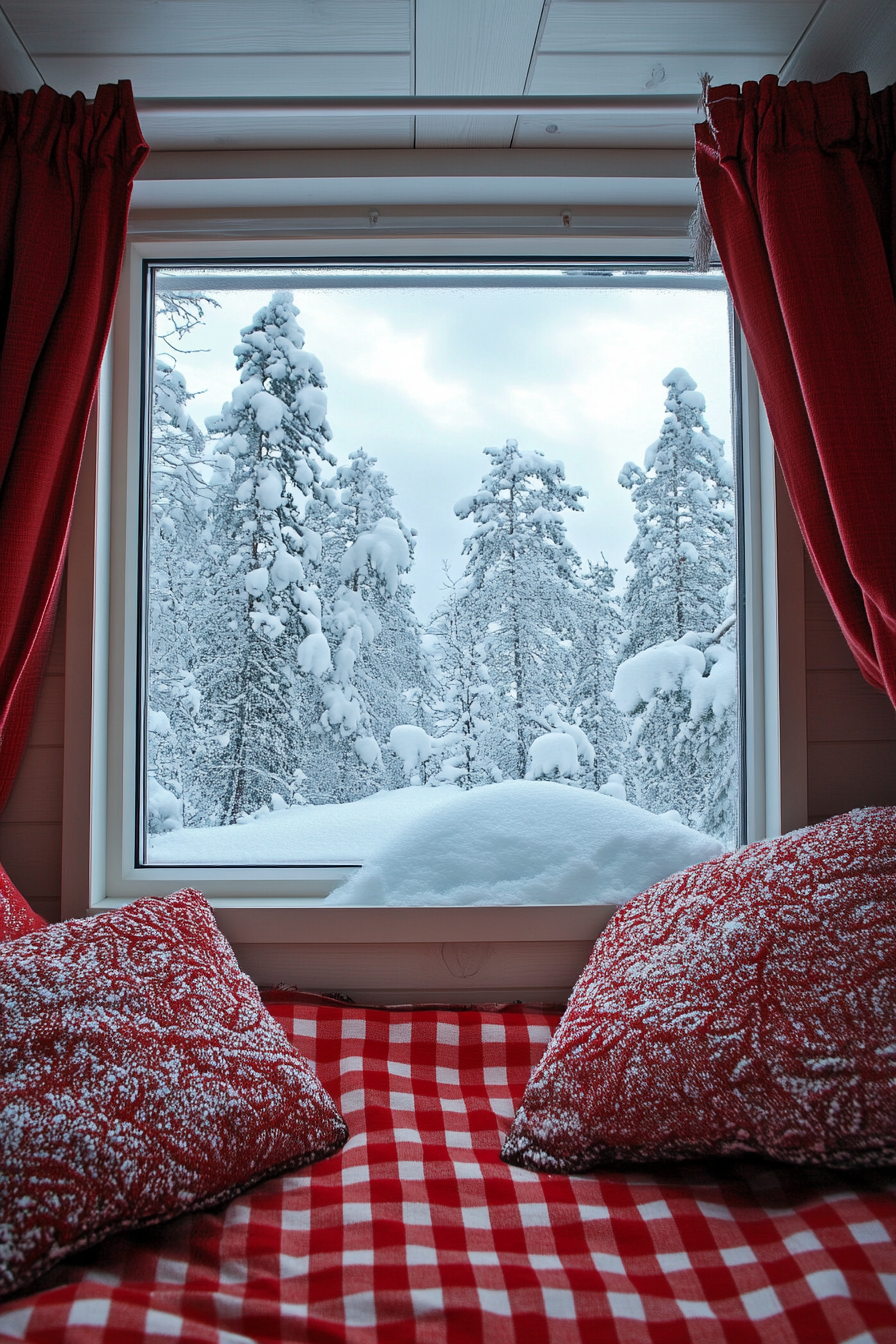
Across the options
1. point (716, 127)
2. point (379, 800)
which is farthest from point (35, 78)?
point (379, 800)

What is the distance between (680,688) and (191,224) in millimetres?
1246

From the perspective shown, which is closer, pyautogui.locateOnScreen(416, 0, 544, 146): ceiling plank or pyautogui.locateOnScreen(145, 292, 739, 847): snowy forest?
pyautogui.locateOnScreen(416, 0, 544, 146): ceiling plank

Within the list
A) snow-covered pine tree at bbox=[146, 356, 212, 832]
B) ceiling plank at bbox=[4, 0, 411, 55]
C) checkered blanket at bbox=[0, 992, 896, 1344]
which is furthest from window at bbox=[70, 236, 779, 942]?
checkered blanket at bbox=[0, 992, 896, 1344]

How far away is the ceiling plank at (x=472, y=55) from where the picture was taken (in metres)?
1.15

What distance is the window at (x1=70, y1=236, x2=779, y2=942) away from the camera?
1.45 m

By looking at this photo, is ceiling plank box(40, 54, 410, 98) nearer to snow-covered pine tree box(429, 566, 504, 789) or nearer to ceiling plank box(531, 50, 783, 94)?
ceiling plank box(531, 50, 783, 94)

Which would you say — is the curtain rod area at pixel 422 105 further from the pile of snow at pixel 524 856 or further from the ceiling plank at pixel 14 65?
the pile of snow at pixel 524 856

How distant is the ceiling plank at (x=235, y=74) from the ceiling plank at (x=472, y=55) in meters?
0.05

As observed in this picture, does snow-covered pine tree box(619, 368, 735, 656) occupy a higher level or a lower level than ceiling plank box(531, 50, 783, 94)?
lower

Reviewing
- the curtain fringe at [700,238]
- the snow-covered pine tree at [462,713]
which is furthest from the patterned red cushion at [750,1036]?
the curtain fringe at [700,238]

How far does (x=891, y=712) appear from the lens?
1.38m

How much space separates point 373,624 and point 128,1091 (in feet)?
2.82

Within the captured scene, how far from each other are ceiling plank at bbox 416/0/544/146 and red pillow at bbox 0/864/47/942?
4.52 ft

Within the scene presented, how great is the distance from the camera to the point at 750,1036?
888 mm
